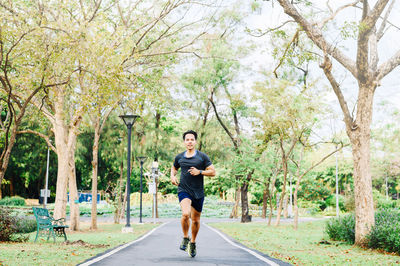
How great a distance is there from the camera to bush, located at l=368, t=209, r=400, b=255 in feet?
37.7

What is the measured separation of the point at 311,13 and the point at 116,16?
29.3ft

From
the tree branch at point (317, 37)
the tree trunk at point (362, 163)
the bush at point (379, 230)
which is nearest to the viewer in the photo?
the bush at point (379, 230)

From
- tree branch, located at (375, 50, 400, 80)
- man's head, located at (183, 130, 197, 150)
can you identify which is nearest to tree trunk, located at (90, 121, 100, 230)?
tree branch, located at (375, 50, 400, 80)

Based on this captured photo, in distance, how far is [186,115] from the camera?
120 ft

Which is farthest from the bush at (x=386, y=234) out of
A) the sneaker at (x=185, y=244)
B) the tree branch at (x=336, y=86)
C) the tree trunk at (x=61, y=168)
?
the tree trunk at (x=61, y=168)

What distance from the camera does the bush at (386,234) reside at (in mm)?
11490

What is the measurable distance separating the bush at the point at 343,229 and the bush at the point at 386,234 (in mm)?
1000

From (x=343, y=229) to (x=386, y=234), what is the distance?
10.4 feet

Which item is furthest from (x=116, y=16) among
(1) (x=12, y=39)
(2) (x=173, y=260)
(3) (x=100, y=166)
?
(3) (x=100, y=166)

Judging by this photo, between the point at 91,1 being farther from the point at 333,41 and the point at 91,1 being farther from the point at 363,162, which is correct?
the point at 363,162

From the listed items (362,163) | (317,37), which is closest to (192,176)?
(317,37)

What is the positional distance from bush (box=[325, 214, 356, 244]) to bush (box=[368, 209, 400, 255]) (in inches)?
39.4

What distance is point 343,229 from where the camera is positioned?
49.9 feet

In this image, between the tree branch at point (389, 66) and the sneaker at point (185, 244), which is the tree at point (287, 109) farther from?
the sneaker at point (185, 244)
